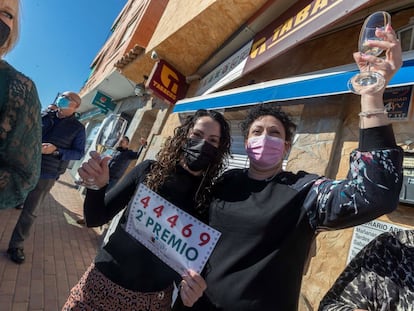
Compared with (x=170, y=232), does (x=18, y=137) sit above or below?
above

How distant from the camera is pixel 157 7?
9.34 meters

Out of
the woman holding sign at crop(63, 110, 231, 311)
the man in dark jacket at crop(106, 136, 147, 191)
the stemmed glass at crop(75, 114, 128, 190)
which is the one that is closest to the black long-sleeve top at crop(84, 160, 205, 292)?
the woman holding sign at crop(63, 110, 231, 311)

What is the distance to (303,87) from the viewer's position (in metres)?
2.62

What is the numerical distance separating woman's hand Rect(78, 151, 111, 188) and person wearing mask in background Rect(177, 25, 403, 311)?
25.0 inches

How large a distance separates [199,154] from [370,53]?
98 cm

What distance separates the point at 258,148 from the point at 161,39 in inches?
182

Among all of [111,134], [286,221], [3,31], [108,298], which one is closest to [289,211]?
[286,221]

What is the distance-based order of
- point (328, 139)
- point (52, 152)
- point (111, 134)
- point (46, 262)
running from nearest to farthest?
point (328, 139) → point (52, 152) → point (46, 262) → point (111, 134)

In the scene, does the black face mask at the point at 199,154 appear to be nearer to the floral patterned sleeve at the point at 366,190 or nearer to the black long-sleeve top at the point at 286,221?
the black long-sleeve top at the point at 286,221

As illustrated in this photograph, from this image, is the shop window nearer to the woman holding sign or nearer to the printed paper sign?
the woman holding sign

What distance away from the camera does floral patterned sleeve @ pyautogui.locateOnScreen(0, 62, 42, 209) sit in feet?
3.17

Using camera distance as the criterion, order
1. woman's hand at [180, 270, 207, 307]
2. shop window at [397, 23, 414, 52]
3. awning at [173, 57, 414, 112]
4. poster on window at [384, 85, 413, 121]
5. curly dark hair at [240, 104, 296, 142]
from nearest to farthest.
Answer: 1. woman's hand at [180, 270, 207, 307]
2. curly dark hair at [240, 104, 296, 142]
3. awning at [173, 57, 414, 112]
4. poster on window at [384, 85, 413, 121]
5. shop window at [397, 23, 414, 52]

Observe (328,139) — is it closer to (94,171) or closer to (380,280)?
(380,280)

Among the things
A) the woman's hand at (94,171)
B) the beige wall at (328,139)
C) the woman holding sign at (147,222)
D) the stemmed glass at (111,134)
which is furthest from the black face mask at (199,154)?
the stemmed glass at (111,134)
